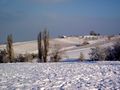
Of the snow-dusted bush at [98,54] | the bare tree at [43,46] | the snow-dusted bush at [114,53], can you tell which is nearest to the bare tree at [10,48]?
the bare tree at [43,46]

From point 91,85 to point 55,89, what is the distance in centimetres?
190

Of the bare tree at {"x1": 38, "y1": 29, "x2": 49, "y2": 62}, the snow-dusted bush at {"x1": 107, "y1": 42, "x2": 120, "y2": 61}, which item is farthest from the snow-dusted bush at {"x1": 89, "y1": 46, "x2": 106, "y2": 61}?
the bare tree at {"x1": 38, "y1": 29, "x2": 49, "y2": 62}

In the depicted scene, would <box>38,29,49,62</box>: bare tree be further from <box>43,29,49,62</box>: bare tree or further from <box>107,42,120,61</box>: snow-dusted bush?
<box>107,42,120,61</box>: snow-dusted bush

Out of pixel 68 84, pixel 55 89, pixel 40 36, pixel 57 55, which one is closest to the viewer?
pixel 55 89

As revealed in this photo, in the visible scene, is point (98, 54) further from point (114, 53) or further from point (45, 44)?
point (45, 44)

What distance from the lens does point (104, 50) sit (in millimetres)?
52625

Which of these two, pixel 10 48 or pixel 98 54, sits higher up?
pixel 10 48

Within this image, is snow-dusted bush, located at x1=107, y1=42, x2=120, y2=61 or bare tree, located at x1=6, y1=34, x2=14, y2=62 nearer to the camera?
bare tree, located at x1=6, y1=34, x2=14, y2=62

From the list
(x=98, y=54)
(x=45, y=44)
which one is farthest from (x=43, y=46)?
(x=98, y=54)

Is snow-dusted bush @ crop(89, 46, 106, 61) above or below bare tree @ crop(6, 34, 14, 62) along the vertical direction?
below

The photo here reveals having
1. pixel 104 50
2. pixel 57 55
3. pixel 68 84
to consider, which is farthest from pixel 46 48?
pixel 68 84

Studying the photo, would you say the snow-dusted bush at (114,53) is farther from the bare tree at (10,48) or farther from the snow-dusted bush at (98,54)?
the bare tree at (10,48)

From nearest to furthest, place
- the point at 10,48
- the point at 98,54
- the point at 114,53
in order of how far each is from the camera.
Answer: the point at 10,48 < the point at 114,53 < the point at 98,54

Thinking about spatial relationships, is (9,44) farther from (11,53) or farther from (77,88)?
(77,88)
